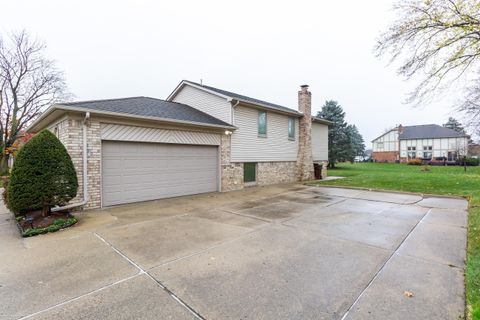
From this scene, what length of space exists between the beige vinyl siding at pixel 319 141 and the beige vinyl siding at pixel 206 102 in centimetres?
794

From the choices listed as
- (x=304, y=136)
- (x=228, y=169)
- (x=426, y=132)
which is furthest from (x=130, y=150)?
(x=426, y=132)

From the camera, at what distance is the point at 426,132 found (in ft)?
144

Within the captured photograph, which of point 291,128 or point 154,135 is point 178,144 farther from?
point 291,128

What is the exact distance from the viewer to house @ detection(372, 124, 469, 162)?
4150 cm

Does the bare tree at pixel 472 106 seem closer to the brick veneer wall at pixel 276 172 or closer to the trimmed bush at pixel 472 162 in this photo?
the brick veneer wall at pixel 276 172

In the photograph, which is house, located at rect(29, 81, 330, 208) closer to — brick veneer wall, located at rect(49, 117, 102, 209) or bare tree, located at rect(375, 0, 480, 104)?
brick veneer wall, located at rect(49, 117, 102, 209)

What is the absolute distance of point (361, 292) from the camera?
2.51m

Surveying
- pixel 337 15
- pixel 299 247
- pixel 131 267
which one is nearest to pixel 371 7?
pixel 337 15

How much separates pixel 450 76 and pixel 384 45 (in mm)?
1997

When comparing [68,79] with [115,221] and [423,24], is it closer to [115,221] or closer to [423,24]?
[115,221]

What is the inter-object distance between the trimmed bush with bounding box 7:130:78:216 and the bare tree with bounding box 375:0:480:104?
903 cm

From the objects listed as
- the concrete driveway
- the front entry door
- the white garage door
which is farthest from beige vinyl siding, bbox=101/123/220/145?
the concrete driveway

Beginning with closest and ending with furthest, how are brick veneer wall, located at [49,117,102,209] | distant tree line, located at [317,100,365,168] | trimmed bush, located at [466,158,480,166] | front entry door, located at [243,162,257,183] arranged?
1. brick veneer wall, located at [49,117,102,209]
2. front entry door, located at [243,162,257,183]
3. distant tree line, located at [317,100,365,168]
4. trimmed bush, located at [466,158,480,166]

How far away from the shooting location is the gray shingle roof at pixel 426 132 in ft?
136
